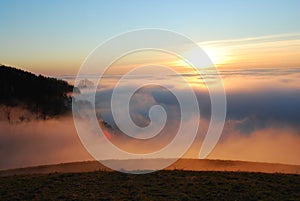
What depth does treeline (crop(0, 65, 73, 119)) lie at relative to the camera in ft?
432

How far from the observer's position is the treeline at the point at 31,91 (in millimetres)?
131625

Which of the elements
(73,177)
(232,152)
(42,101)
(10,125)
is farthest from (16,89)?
(73,177)

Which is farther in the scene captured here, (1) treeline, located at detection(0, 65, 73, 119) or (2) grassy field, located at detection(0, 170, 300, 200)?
(1) treeline, located at detection(0, 65, 73, 119)

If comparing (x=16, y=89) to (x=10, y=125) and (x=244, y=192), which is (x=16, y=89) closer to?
(x=10, y=125)

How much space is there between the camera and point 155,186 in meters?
18.5

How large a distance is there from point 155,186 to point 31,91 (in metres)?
129

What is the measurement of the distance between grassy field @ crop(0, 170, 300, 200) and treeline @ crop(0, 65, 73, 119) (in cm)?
11996

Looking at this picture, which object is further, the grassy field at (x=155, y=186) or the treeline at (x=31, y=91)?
the treeline at (x=31, y=91)

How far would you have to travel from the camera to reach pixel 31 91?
13762cm

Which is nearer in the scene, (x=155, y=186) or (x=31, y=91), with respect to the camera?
(x=155, y=186)

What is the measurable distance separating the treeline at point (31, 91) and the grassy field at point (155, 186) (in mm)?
119958

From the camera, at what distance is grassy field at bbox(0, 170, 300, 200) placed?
16688mm

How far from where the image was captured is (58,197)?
1677 centimetres

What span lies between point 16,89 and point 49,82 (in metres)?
13.3
